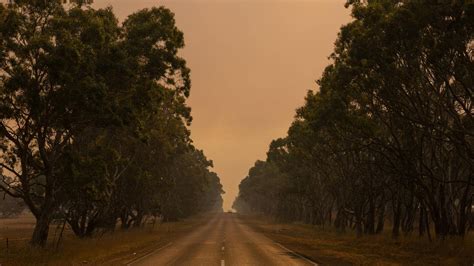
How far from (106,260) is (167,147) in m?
28.0

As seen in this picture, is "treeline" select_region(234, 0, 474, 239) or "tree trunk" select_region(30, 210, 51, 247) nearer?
"treeline" select_region(234, 0, 474, 239)

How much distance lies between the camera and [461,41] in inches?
774

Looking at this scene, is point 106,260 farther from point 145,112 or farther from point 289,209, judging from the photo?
point 289,209

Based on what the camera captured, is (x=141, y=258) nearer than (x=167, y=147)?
Yes

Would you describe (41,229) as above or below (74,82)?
below

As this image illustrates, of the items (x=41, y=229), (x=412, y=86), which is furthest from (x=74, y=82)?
(x=412, y=86)

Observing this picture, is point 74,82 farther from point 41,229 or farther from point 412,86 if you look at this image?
point 412,86

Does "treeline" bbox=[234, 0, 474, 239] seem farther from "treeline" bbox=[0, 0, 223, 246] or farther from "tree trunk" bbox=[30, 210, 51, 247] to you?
"tree trunk" bbox=[30, 210, 51, 247]

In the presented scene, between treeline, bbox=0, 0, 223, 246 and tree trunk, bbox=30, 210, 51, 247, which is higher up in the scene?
treeline, bbox=0, 0, 223, 246

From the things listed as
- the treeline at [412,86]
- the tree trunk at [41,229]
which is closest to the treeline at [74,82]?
the tree trunk at [41,229]

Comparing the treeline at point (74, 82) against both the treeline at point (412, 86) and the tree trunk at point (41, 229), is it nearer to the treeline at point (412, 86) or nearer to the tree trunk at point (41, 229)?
the tree trunk at point (41, 229)

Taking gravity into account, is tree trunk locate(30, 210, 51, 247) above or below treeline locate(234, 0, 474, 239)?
below

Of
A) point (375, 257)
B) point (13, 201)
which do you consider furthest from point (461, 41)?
point (13, 201)

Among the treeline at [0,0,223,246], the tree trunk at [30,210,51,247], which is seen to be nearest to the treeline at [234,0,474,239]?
the treeline at [0,0,223,246]
